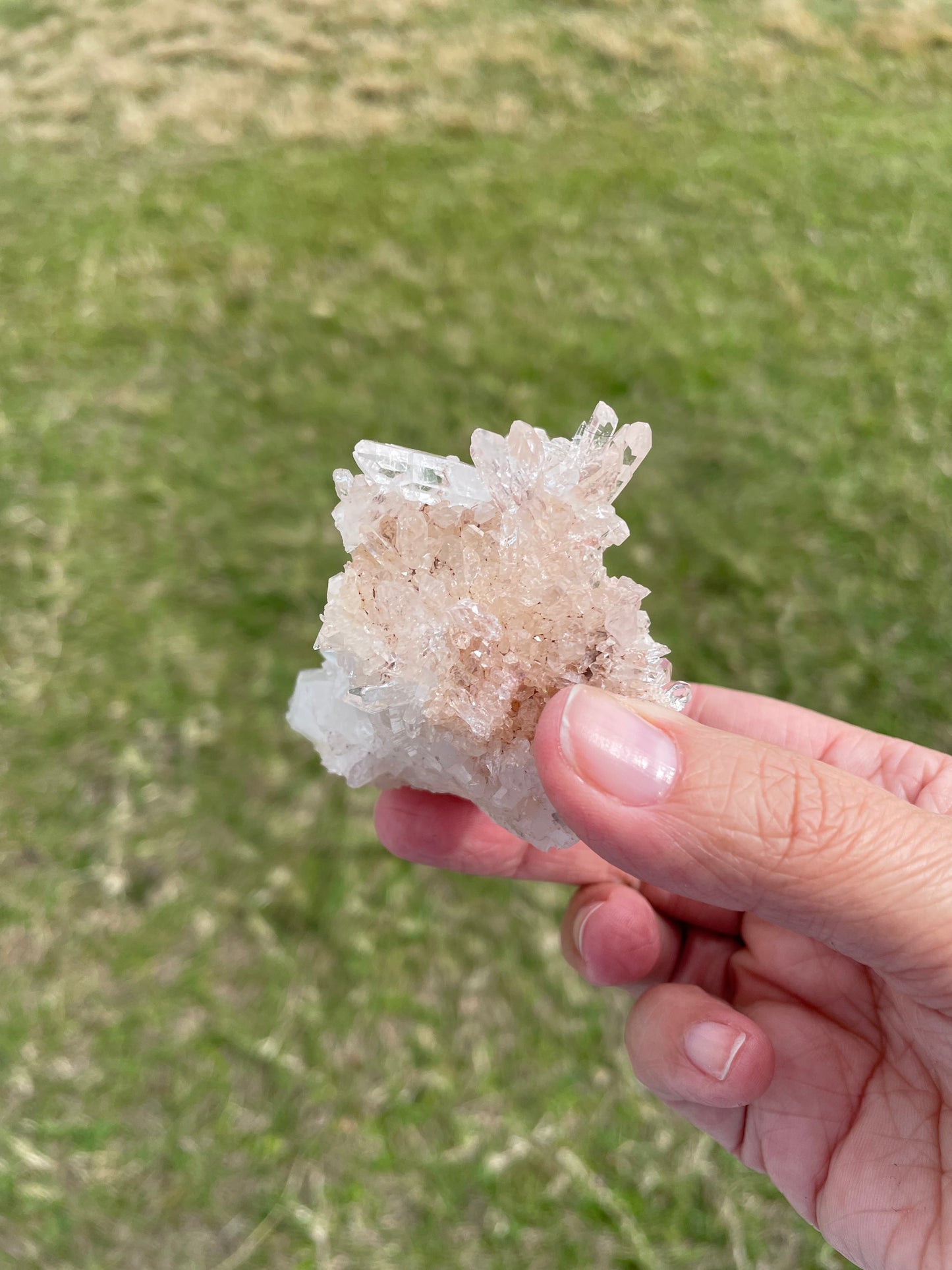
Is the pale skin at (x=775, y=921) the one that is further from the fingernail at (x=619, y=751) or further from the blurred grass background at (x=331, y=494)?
the blurred grass background at (x=331, y=494)

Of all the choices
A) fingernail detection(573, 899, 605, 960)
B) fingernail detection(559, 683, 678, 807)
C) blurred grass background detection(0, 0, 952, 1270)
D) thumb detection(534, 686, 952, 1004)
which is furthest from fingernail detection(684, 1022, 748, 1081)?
blurred grass background detection(0, 0, 952, 1270)

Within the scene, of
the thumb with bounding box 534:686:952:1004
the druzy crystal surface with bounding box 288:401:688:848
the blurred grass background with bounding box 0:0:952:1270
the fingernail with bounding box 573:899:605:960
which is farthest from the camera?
the blurred grass background with bounding box 0:0:952:1270

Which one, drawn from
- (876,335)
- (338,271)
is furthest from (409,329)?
(876,335)

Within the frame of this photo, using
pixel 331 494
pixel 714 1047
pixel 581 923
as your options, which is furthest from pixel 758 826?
pixel 331 494

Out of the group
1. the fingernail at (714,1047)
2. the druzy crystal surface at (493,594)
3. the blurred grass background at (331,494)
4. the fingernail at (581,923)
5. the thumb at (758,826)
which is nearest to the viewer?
the thumb at (758,826)

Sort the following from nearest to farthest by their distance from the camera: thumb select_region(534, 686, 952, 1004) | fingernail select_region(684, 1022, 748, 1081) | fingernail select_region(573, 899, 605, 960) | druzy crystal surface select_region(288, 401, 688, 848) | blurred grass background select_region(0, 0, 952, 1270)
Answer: thumb select_region(534, 686, 952, 1004)
druzy crystal surface select_region(288, 401, 688, 848)
fingernail select_region(684, 1022, 748, 1081)
fingernail select_region(573, 899, 605, 960)
blurred grass background select_region(0, 0, 952, 1270)

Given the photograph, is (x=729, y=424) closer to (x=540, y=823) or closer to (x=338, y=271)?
(x=338, y=271)

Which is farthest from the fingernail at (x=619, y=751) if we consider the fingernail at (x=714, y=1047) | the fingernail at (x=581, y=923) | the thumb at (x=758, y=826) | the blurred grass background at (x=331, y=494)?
the blurred grass background at (x=331, y=494)

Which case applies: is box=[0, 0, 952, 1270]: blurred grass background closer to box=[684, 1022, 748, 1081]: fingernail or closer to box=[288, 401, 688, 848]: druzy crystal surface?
box=[684, 1022, 748, 1081]: fingernail

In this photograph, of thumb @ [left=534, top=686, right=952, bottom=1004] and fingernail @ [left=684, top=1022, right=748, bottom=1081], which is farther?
fingernail @ [left=684, top=1022, right=748, bottom=1081]
